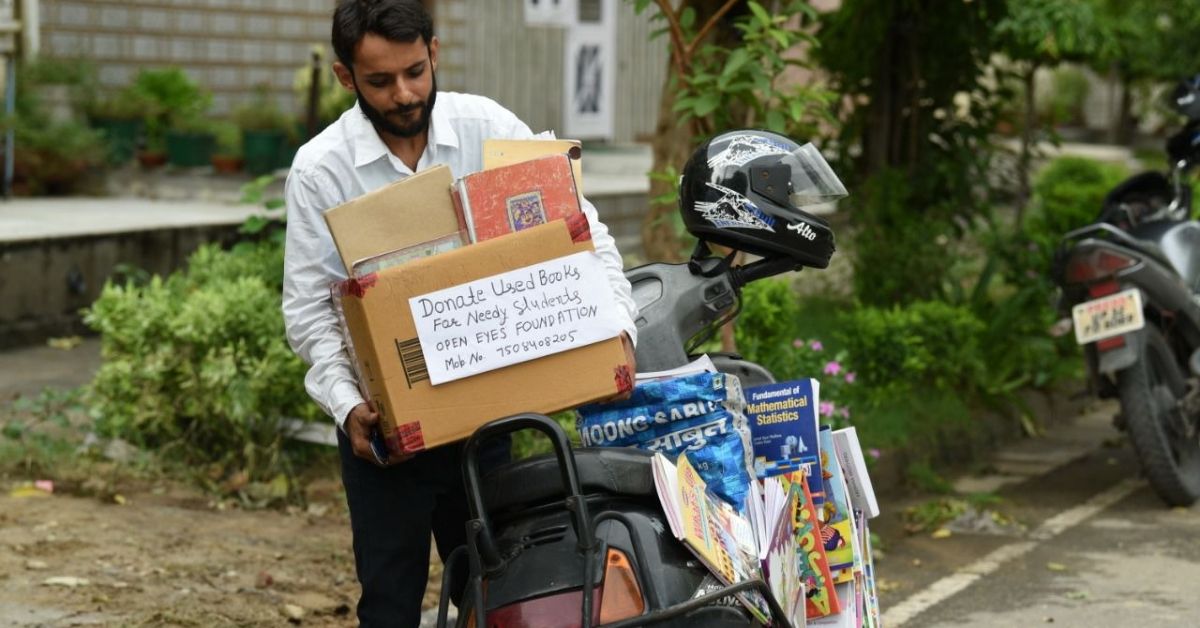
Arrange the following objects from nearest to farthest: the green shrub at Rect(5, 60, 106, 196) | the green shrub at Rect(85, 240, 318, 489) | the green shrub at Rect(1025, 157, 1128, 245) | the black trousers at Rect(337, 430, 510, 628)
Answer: the black trousers at Rect(337, 430, 510, 628), the green shrub at Rect(85, 240, 318, 489), the green shrub at Rect(1025, 157, 1128, 245), the green shrub at Rect(5, 60, 106, 196)

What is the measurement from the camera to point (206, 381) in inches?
237

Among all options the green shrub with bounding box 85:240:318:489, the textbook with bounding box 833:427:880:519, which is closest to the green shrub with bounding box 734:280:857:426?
the green shrub with bounding box 85:240:318:489

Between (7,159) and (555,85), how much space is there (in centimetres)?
698

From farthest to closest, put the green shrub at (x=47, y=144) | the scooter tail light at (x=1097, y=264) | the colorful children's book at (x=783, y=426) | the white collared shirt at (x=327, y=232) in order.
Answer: the green shrub at (x=47, y=144) → the scooter tail light at (x=1097, y=264) → the colorful children's book at (x=783, y=426) → the white collared shirt at (x=327, y=232)

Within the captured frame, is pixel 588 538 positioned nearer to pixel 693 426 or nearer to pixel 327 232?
pixel 693 426

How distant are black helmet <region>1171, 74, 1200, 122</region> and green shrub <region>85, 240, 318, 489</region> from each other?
400 centimetres

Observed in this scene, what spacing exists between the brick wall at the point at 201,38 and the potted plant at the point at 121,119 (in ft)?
1.27

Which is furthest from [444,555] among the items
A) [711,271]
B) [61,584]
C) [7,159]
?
[7,159]

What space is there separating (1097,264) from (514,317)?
4308 mm

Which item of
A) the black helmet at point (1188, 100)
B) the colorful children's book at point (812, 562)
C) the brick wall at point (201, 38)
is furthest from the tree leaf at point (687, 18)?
the brick wall at point (201, 38)

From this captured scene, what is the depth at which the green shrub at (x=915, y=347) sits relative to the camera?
7461mm

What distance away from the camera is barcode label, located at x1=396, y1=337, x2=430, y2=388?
294cm

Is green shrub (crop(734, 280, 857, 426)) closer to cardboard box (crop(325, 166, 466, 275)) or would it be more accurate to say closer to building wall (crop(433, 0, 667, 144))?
cardboard box (crop(325, 166, 466, 275))

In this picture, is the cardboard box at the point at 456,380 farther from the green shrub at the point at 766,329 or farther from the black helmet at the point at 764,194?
the green shrub at the point at 766,329
